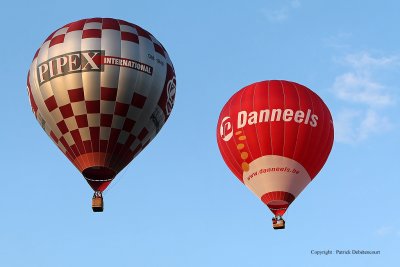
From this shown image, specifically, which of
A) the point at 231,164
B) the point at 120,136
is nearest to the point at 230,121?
the point at 231,164

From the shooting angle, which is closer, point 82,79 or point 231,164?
point 82,79

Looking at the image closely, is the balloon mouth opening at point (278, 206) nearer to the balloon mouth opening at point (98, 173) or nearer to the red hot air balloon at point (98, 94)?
the red hot air balloon at point (98, 94)

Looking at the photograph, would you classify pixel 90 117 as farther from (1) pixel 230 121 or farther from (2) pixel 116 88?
(1) pixel 230 121

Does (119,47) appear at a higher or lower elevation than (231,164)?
higher

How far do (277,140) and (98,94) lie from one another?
5997 mm

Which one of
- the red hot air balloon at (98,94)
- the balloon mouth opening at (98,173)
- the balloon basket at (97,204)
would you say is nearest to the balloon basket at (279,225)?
the red hot air balloon at (98,94)

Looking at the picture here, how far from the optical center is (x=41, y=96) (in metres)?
34.5

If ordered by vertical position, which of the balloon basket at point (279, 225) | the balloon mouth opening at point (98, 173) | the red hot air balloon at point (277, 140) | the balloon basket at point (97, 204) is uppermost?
the red hot air balloon at point (277, 140)

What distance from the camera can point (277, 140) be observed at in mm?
35219

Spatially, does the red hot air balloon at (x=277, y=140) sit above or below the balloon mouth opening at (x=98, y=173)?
above

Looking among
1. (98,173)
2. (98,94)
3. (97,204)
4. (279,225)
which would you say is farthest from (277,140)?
(97,204)

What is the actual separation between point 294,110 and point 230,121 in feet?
7.32

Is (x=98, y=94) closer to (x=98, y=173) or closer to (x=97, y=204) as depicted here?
(x=98, y=173)

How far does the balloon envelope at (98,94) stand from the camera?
111ft
